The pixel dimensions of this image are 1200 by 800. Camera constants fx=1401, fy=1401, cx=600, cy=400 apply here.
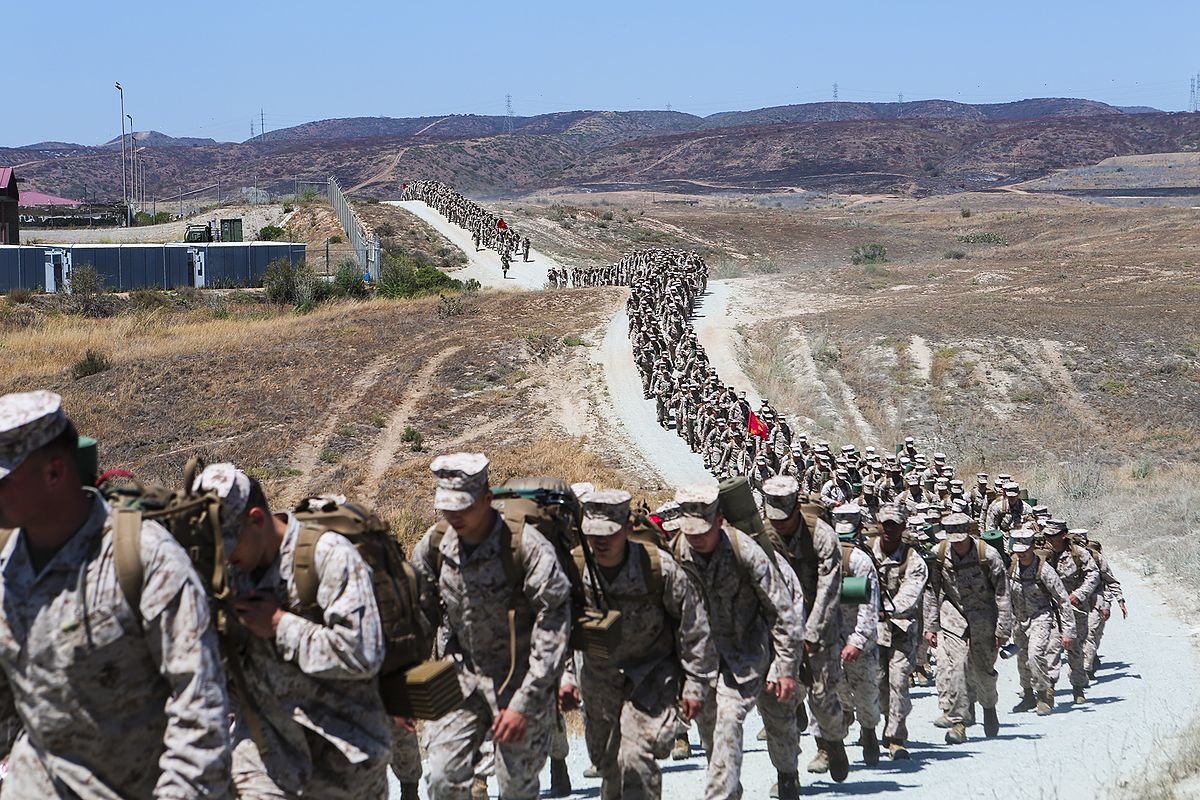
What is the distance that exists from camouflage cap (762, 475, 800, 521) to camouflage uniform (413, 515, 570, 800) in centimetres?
223

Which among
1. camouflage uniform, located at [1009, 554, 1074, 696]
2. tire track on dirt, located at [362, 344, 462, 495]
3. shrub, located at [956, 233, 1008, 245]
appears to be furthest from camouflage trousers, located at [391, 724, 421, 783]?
shrub, located at [956, 233, 1008, 245]

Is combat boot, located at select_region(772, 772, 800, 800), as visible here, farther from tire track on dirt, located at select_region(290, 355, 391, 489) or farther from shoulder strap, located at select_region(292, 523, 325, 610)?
tire track on dirt, located at select_region(290, 355, 391, 489)

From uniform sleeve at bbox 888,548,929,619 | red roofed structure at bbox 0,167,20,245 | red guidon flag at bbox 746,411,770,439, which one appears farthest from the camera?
red roofed structure at bbox 0,167,20,245

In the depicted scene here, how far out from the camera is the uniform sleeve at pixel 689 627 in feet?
22.1

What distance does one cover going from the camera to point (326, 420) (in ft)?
107

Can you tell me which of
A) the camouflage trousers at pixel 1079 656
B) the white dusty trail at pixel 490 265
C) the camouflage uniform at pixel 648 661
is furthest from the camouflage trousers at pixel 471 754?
the white dusty trail at pixel 490 265

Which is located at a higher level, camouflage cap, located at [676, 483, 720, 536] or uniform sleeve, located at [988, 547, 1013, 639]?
camouflage cap, located at [676, 483, 720, 536]

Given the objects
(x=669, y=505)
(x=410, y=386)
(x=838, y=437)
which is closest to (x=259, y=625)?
(x=669, y=505)

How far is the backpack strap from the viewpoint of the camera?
12.3ft

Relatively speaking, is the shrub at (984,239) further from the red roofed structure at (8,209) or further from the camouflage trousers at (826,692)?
the camouflage trousers at (826,692)

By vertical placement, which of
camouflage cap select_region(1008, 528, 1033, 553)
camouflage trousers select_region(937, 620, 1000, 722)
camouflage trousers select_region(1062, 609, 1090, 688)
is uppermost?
camouflage cap select_region(1008, 528, 1033, 553)

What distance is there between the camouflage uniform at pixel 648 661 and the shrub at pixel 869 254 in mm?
67835

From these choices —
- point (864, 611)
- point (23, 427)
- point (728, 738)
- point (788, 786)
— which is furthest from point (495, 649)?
point (864, 611)

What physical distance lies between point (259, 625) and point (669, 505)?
14.8 ft
